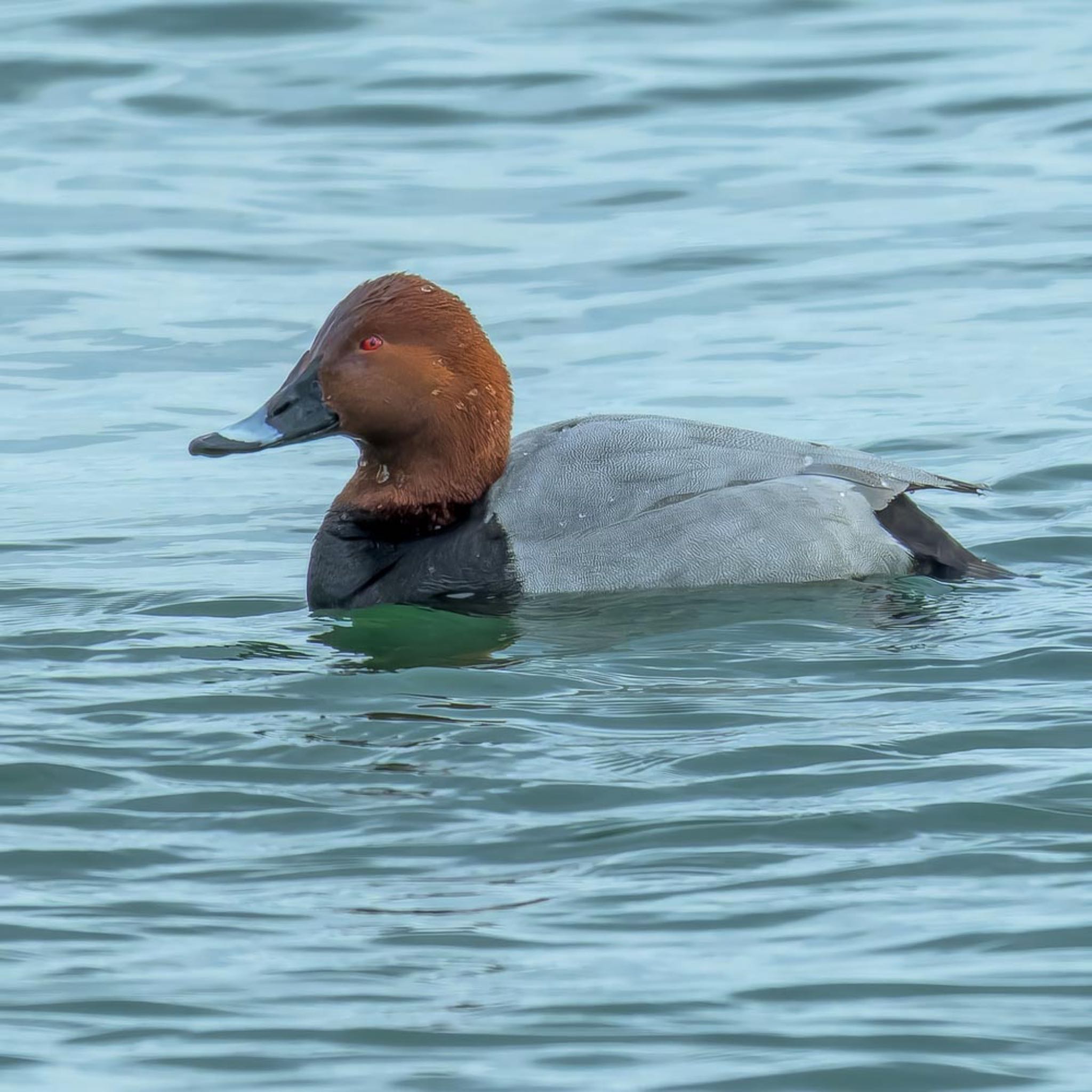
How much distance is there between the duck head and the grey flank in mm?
266

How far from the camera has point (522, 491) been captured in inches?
304

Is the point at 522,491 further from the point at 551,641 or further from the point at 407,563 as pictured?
the point at 551,641

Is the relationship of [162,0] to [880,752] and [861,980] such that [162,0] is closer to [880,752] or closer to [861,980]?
[880,752]

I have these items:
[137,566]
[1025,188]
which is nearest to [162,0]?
[1025,188]

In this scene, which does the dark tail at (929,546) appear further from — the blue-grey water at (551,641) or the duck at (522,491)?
the blue-grey water at (551,641)

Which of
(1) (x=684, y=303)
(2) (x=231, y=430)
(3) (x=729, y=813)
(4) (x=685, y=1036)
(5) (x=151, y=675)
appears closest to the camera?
(4) (x=685, y=1036)

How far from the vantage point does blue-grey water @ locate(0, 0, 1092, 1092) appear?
14.5 feet

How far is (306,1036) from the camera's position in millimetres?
4285

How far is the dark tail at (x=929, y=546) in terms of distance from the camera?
25.4 feet

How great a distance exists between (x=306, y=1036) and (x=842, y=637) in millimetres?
3146

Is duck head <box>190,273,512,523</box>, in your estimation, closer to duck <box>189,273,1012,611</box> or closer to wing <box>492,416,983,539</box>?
duck <box>189,273,1012,611</box>

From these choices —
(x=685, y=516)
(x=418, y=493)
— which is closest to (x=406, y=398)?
(x=418, y=493)

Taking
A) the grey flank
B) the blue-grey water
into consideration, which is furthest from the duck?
the blue-grey water

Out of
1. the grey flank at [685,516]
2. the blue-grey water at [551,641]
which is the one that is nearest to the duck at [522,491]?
the grey flank at [685,516]
